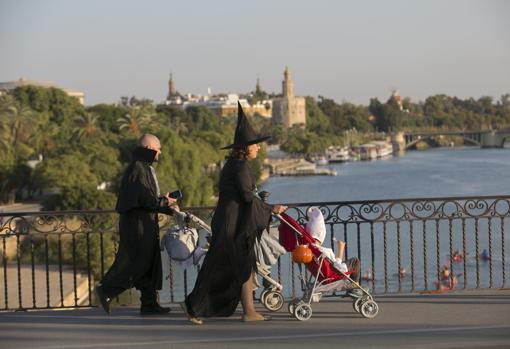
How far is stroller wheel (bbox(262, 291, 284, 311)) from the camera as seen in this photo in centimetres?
776

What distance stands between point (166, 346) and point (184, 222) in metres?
1.35

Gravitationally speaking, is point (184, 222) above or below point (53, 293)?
above

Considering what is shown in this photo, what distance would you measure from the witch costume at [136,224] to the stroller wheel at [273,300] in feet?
3.22

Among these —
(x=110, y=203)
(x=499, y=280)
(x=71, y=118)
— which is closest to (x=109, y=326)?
(x=499, y=280)

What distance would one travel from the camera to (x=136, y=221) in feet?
25.3

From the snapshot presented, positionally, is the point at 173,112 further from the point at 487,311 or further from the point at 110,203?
the point at 487,311

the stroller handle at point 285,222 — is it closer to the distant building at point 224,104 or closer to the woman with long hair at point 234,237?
the woman with long hair at point 234,237

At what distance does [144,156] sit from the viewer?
304 inches

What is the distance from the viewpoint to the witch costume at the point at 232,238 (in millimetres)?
7199

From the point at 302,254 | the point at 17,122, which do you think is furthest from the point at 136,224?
the point at 17,122

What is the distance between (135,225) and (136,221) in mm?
33

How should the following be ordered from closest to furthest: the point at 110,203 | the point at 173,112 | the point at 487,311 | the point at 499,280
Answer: the point at 487,311, the point at 499,280, the point at 110,203, the point at 173,112

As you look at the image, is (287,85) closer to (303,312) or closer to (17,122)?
(17,122)

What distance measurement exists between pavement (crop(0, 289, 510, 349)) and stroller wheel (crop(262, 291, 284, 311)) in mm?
91
